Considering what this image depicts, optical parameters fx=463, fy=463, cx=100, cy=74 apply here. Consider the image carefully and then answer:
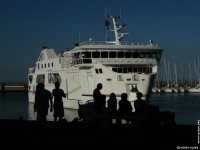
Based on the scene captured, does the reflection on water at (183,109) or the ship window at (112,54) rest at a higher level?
the ship window at (112,54)

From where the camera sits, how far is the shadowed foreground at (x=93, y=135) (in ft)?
40.5

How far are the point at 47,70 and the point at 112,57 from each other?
1355 centimetres

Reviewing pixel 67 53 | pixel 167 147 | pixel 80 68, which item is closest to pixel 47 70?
pixel 67 53

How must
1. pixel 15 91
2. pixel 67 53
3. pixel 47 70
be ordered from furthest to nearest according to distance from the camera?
pixel 15 91
pixel 47 70
pixel 67 53

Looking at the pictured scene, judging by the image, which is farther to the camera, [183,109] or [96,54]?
[183,109]

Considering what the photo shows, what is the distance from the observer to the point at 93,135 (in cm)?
1402

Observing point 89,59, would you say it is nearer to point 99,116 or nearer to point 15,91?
point 99,116

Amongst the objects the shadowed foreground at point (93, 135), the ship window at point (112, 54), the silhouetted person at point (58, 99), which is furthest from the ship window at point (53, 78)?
the shadowed foreground at point (93, 135)

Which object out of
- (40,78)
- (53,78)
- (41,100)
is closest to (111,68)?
(53,78)

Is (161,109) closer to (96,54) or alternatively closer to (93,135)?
(96,54)

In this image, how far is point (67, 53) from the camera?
47156 millimetres

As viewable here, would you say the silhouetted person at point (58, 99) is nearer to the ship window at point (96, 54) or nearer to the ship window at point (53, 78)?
the ship window at point (96, 54)

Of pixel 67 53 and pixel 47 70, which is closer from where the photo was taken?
pixel 67 53

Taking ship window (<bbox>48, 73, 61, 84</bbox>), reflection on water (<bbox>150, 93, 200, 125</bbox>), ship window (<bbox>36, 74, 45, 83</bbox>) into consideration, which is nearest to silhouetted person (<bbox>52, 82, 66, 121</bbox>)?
reflection on water (<bbox>150, 93, 200, 125</bbox>)
